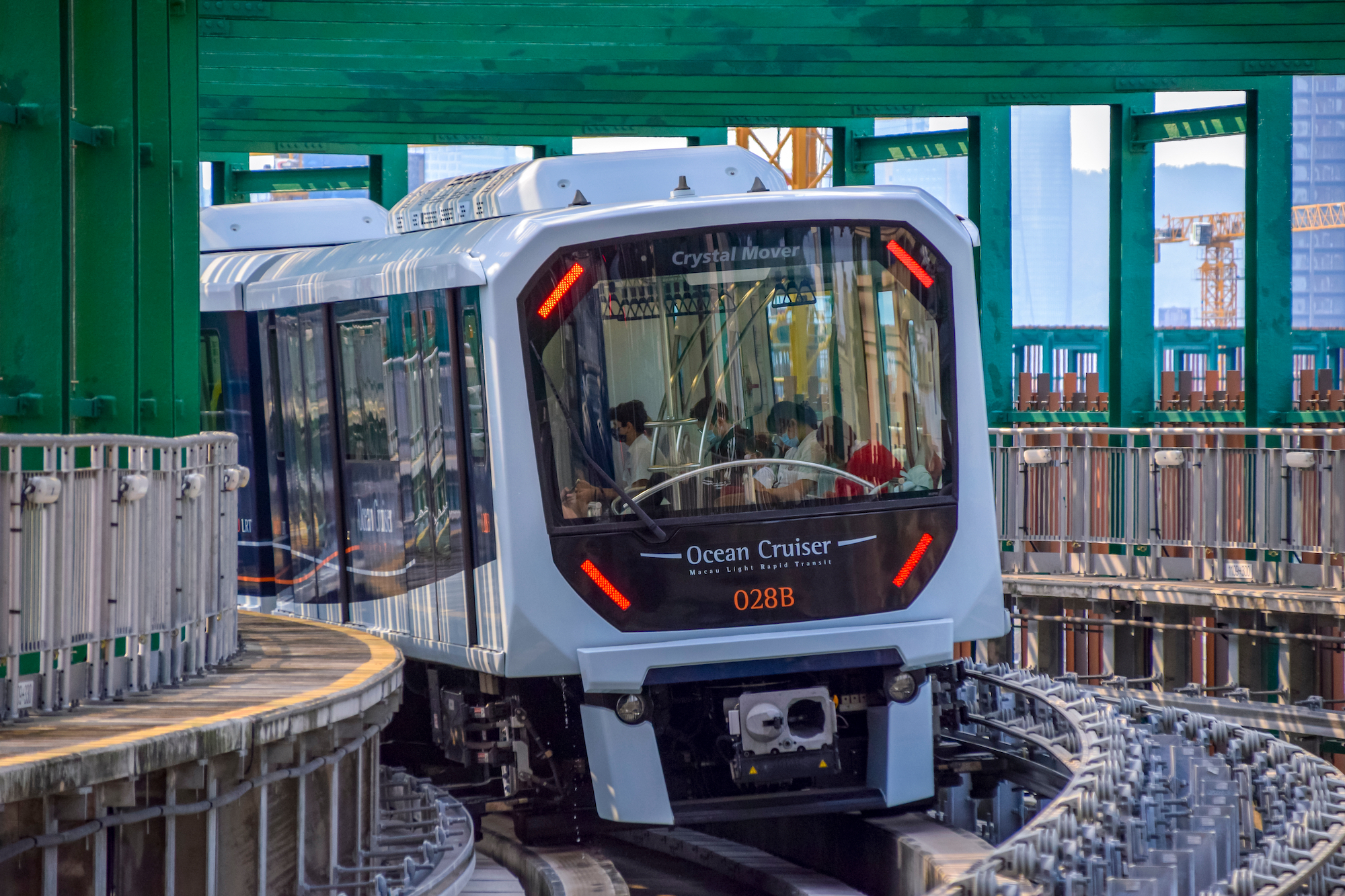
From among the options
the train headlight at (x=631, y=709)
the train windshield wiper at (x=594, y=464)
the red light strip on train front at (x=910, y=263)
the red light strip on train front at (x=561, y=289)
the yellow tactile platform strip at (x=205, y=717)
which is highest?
the red light strip on train front at (x=910, y=263)

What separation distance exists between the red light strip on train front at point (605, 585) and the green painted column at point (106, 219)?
7.38 feet

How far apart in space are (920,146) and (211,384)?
32.0 ft

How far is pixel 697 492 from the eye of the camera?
888cm

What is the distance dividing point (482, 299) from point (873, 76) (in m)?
8.59

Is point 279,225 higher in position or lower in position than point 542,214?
higher

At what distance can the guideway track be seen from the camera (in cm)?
641

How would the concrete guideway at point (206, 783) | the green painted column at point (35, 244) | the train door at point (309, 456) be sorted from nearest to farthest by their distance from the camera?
the concrete guideway at point (206, 783) < the green painted column at point (35, 244) < the train door at point (309, 456)

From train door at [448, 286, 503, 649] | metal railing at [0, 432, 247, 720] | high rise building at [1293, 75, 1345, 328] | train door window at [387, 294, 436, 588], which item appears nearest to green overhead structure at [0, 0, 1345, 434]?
metal railing at [0, 432, 247, 720]

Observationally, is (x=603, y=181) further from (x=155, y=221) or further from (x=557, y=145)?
(x=557, y=145)

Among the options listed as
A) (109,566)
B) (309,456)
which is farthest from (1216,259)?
(109,566)

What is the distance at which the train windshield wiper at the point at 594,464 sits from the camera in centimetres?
876

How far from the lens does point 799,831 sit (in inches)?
412

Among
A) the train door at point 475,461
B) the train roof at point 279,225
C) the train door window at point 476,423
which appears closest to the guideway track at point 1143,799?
the train door at point 475,461

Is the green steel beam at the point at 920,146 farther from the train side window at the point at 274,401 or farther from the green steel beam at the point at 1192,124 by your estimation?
the train side window at the point at 274,401
